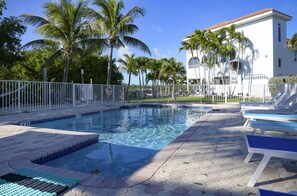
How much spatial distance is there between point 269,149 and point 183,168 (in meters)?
1.43

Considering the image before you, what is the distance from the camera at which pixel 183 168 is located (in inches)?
160

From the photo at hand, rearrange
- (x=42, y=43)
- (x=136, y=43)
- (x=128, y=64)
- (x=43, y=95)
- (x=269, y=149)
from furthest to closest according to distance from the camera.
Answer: (x=128, y=64) < (x=136, y=43) < (x=42, y=43) < (x=43, y=95) < (x=269, y=149)

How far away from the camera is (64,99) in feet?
50.5

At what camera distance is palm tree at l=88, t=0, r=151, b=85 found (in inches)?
736

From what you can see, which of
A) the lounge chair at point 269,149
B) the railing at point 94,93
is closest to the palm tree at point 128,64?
the railing at point 94,93

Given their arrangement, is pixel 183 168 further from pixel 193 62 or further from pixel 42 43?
pixel 193 62

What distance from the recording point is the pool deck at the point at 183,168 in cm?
327

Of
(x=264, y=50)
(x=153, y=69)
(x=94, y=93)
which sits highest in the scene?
(x=264, y=50)

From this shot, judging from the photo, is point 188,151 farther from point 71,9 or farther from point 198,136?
point 71,9

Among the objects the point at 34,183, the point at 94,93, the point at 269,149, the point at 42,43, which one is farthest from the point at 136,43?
the point at 269,149

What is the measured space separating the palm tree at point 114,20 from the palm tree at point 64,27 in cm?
123

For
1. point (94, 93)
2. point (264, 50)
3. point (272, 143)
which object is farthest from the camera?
point (264, 50)

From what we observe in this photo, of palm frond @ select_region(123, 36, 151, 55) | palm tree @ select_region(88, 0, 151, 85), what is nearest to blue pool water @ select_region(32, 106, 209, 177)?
palm tree @ select_region(88, 0, 151, 85)

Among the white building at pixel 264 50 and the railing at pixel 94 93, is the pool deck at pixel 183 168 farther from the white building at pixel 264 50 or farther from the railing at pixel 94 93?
the white building at pixel 264 50
